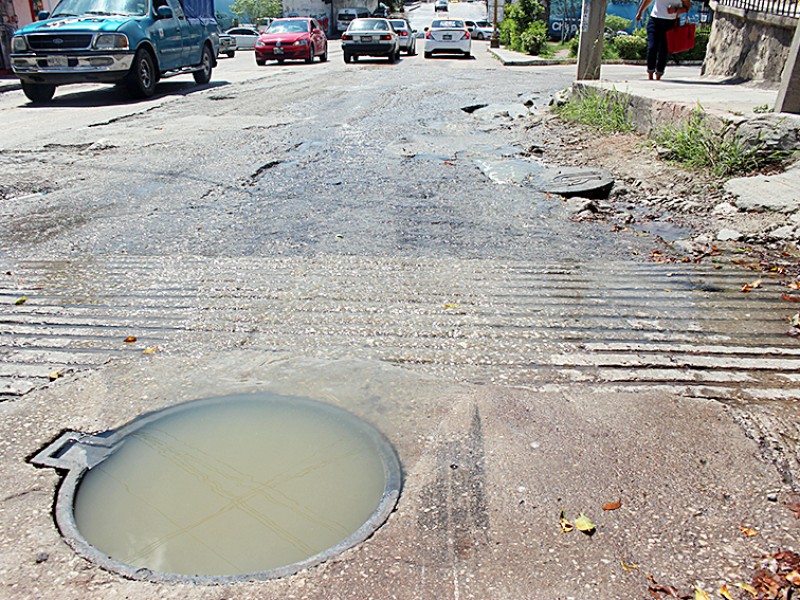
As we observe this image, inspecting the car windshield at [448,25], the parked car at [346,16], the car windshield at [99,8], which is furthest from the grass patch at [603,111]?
the parked car at [346,16]

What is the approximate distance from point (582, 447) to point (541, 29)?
27417 mm

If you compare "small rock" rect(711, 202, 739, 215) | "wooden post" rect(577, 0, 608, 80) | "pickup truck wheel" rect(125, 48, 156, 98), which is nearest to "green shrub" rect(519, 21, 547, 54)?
"wooden post" rect(577, 0, 608, 80)

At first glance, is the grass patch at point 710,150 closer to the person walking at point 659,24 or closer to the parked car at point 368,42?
the person walking at point 659,24

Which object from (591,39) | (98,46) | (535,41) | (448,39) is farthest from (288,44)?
(591,39)

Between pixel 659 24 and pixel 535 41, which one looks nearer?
pixel 659 24

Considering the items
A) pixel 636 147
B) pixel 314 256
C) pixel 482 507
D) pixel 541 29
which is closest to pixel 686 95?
pixel 636 147

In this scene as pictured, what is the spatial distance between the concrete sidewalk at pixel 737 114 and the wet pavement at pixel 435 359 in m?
1.18

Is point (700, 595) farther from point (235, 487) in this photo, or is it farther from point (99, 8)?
point (99, 8)

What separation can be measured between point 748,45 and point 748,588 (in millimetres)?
10432

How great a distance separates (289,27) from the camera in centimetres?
2422

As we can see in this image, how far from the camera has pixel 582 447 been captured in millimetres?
2539

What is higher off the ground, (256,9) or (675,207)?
(256,9)

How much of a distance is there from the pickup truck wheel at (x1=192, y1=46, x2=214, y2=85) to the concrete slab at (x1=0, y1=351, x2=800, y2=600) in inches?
564

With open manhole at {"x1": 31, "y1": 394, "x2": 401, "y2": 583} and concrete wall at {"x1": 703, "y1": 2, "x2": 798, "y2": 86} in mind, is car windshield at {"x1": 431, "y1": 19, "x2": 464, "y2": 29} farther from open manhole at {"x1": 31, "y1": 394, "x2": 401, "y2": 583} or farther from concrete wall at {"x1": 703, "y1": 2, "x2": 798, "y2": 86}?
open manhole at {"x1": 31, "y1": 394, "x2": 401, "y2": 583}
